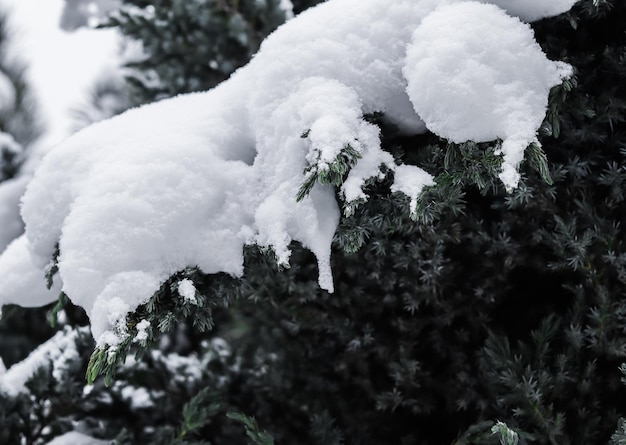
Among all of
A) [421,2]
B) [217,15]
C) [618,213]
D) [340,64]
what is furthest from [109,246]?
[217,15]

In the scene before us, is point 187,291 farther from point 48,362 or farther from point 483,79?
point 48,362

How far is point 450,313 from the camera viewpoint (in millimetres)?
1596

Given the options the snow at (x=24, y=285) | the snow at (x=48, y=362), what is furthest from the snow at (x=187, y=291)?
the snow at (x=48, y=362)

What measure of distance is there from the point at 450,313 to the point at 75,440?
112cm

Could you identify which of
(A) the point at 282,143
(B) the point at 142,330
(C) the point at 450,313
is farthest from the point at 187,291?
(C) the point at 450,313

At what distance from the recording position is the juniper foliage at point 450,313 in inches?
51.7

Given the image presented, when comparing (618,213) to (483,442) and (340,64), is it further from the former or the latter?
(340,64)

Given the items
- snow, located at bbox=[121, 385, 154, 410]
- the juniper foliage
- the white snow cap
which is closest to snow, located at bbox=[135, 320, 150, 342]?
the juniper foliage

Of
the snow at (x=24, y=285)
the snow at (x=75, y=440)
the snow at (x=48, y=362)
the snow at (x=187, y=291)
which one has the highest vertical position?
the snow at (x=187, y=291)

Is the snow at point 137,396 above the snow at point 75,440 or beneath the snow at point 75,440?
beneath

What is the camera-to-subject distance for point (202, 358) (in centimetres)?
213

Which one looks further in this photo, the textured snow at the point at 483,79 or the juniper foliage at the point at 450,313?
the juniper foliage at the point at 450,313

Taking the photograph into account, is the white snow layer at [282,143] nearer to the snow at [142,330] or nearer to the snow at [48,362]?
the snow at [142,330]

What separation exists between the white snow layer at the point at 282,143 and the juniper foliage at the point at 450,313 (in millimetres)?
60
